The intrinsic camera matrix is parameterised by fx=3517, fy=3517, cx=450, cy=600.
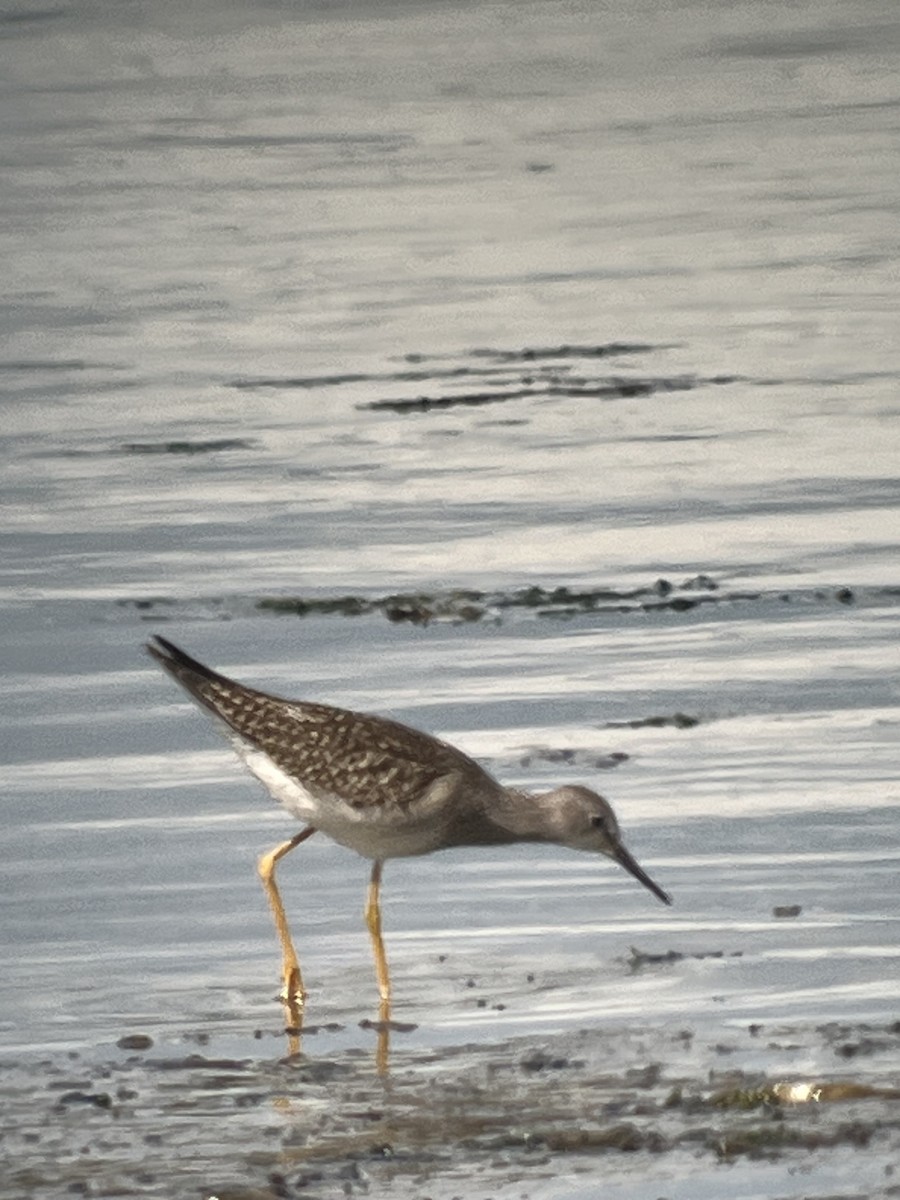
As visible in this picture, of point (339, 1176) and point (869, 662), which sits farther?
point (869, 662)

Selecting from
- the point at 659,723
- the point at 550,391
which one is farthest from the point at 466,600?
the point at 550,391

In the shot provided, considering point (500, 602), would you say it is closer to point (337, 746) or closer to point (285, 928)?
point (337, 746)

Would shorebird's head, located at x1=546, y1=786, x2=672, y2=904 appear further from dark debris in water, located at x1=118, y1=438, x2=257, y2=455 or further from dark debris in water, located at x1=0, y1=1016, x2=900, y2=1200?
dark debris in water, located at x1=118, y1=438, x2=257, y2=455

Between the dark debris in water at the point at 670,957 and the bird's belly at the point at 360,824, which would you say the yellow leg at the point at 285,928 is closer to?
the bird's belly at the point at 360,824

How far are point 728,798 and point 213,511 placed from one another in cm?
543

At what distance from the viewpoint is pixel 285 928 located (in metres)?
8.93

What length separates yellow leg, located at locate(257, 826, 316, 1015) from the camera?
28.2ft

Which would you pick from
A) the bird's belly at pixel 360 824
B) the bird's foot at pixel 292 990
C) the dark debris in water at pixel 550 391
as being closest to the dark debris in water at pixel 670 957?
the bird's foot at pixel 292 990

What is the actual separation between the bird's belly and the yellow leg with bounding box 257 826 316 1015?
0.10 meters

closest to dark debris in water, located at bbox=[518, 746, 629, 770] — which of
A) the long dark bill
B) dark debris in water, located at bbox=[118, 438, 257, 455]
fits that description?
the long dark bill

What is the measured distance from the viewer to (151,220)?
24.7m

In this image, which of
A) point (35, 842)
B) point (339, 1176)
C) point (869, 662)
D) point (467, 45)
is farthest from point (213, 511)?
point (467, 45)

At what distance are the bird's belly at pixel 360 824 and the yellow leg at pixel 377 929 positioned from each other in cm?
8

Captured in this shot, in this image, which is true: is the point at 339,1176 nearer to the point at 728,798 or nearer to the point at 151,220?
the point at 728,798
